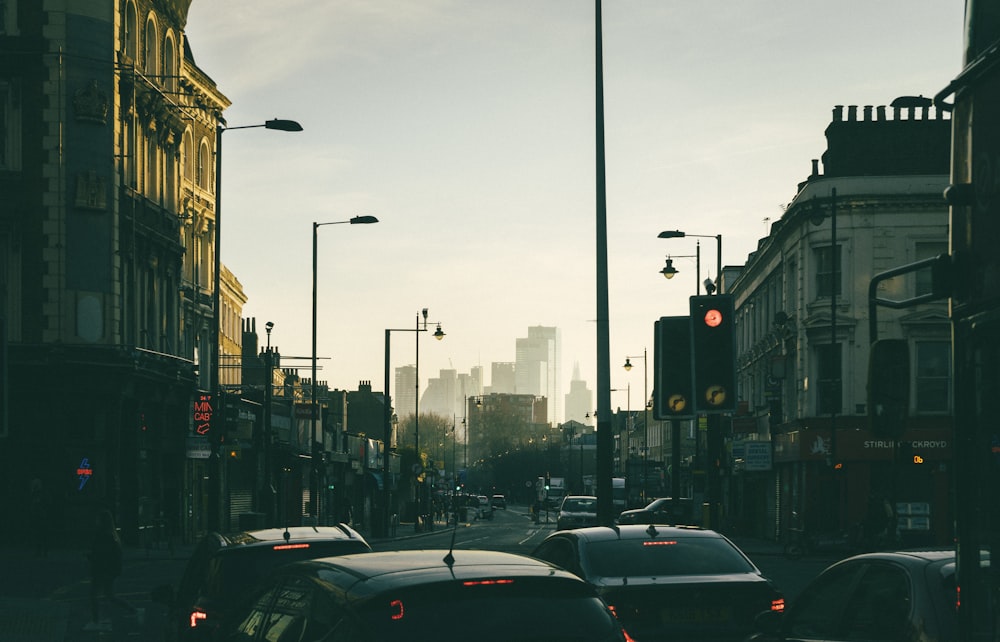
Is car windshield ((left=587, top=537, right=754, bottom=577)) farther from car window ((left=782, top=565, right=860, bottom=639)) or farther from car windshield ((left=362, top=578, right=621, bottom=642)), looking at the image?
car windshield ((left=362, top=578, right=621, bottom=642))

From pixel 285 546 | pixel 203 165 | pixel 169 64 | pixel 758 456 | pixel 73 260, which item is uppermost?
pixel 169 64

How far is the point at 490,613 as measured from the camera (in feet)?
20.5

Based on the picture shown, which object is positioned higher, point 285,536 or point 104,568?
point 285,536

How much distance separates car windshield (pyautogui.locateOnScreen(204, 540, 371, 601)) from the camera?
11.0m

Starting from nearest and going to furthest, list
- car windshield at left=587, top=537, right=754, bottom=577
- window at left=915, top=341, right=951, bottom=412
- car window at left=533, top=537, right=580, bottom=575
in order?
1. car windshield at left=587, top=537, right=754, bottom=577
2. car window at left=533, top=537, right=580, bottom=575
3. window at left=915, top=341, right=951, bottom=412

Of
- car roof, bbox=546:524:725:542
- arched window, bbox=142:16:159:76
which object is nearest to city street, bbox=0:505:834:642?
car roof, bbox=546:524:725:542

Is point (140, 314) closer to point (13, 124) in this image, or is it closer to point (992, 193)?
point (13, 124)

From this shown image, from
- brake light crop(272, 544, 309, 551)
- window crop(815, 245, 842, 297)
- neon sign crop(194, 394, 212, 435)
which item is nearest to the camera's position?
brake light crop(272, 544, 309, 551)

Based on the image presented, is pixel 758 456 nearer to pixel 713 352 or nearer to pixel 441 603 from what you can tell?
pixel 713 352

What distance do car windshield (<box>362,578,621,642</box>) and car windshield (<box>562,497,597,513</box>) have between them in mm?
45858

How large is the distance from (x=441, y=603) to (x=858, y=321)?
47506 millimetres

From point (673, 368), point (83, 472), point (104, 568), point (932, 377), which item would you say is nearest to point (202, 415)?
point (83, 472)

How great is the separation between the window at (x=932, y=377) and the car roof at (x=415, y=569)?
45398 millimetres

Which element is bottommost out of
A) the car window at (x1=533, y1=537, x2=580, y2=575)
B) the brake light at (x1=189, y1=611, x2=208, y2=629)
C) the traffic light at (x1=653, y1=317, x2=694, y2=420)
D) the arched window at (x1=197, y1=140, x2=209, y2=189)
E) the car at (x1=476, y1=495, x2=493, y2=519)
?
the car at (x1=476, y1=495, x2=493, y2=519)
